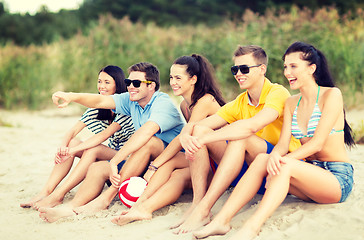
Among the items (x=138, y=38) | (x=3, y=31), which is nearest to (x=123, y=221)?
(x=138, y=38)

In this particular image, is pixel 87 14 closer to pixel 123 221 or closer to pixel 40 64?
pixel 40 64

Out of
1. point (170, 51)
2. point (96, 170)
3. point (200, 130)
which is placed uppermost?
point (170, 51)

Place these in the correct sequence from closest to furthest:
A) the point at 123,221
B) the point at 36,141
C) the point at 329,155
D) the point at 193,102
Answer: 1. the point at 329,155
2. the point at 123,221
3. the point at 193,102
4. the point at 36,141

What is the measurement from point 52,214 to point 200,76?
1725 mm

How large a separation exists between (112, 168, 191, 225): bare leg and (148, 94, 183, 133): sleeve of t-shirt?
42 cm

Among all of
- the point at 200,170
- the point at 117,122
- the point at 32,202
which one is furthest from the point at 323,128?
the point at 32,202

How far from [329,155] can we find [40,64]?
9.14 meters

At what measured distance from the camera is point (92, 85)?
1028 cm

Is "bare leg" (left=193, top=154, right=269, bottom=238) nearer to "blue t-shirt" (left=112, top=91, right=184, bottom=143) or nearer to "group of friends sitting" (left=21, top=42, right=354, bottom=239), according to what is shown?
"group of friends sitting" (left=21, top=42, right=354, bottom=239)

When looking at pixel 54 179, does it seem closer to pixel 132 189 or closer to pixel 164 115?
pixel 132 189

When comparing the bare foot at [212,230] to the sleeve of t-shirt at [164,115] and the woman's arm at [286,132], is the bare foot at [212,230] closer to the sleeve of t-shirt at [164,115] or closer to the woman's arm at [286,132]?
the woman's arm at [286,132]

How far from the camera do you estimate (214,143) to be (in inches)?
137

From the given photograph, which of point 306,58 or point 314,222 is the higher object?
point 306,58

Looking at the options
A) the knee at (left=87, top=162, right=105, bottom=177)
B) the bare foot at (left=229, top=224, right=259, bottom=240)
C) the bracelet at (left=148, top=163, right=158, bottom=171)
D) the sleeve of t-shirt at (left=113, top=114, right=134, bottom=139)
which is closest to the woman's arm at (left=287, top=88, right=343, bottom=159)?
the bare foot at (left=229, top=224, right=259, bottom=240)
